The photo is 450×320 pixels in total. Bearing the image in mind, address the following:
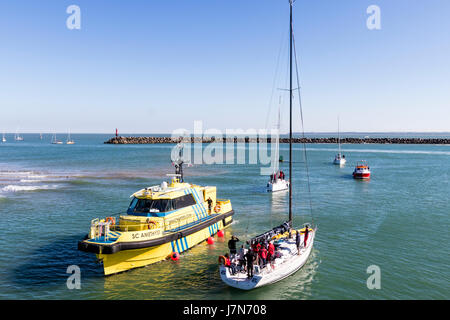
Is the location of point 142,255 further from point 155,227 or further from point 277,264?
point 277,264

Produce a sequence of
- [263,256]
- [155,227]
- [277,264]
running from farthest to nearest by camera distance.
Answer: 1. [155,227]
2. [277,264]
3. [263,256]

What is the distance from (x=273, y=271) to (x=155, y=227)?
6.10m

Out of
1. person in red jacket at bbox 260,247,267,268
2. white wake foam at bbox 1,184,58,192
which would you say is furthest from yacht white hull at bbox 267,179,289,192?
white wake foam at bbox 1,184,58,192

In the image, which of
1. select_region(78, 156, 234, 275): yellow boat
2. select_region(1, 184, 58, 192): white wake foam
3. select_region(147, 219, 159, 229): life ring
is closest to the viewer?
select_region(78, 156, 234, 275): yellow boat

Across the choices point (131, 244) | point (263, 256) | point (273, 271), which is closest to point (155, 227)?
point (131, 244)

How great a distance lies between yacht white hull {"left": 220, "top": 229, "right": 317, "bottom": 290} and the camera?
12.9 meters

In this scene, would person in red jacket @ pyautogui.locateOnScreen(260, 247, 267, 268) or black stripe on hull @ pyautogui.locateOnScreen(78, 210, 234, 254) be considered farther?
person in red jacket @ pyautogui.locateOnScreen(260, 247, 267, 268)

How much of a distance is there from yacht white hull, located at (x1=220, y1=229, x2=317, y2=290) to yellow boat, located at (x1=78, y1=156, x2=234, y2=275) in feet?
13.3

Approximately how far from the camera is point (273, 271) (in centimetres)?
1353

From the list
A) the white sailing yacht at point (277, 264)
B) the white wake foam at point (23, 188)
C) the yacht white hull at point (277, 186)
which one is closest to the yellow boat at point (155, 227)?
the white sailing yacht at point (277, 264)

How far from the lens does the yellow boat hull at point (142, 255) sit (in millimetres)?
14344

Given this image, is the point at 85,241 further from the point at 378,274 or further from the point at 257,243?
the point at 378,274

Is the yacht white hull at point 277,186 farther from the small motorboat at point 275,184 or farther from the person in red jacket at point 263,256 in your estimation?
the person in red jacket at point 263,256

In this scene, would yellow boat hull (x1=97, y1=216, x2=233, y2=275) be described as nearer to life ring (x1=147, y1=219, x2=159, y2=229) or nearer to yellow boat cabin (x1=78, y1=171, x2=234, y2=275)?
yellow boat cabin (x1=78, y1=171, x2=234, y2=275)
